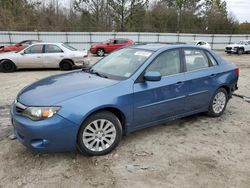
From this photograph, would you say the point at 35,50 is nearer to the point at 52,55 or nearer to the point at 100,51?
the point at 52,55

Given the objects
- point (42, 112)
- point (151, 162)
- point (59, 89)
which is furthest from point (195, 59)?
point (42, 112)

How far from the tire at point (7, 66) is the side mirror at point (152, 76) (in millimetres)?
9100

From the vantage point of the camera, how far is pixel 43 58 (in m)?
11.4

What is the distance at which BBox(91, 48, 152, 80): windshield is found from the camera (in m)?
4.15

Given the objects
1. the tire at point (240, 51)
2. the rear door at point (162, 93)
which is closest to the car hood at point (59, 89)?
the rear door at point (162, 93)

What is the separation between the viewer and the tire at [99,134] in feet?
11.7

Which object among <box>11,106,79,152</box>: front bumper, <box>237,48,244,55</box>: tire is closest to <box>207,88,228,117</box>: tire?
<box>11,106,79,152</box>: front bumper

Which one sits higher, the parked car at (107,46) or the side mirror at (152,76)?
the side mirror at (152,76)

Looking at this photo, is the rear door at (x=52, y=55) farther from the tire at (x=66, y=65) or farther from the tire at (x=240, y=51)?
the tire at (x=240, y=51)

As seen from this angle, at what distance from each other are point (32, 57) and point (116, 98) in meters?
8.75

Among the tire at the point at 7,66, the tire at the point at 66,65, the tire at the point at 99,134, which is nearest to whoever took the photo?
the tire at the point at 99,134

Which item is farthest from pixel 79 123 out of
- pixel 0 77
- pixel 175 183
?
pixel 0 77

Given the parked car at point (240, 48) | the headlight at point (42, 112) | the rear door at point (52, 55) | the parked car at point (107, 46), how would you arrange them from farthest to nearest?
the parked car at point (240, 48) → the parked car at point (107, 46) → the rear door at point (52, 55) → the headlight at point (42, 112)

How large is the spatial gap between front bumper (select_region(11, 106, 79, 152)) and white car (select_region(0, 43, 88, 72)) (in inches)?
332
